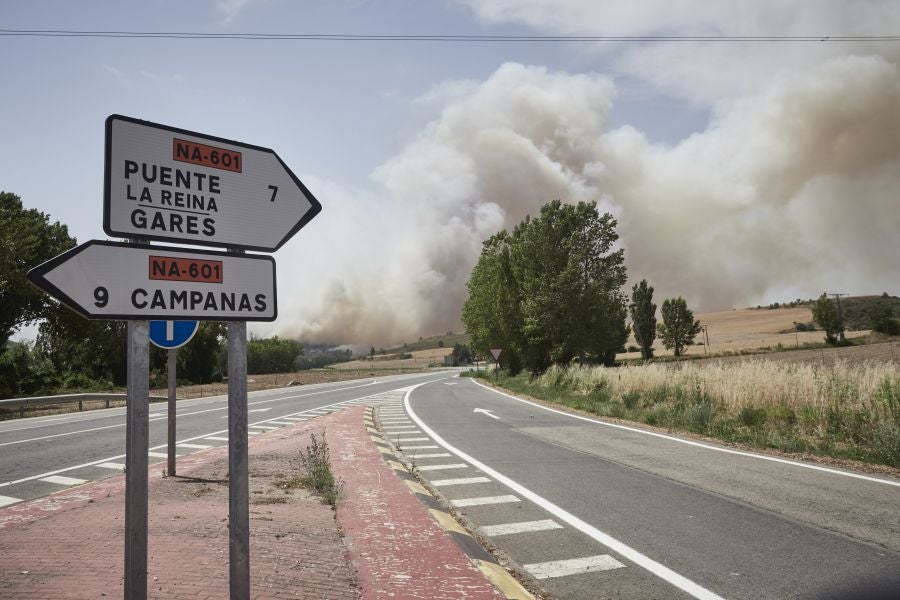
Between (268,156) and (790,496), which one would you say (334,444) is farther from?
(268,156)

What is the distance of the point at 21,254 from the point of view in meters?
29.5

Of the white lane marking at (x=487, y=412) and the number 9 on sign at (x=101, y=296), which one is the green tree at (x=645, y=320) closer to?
the white lane marking at (x=487, y=412)

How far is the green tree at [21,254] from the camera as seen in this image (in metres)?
28.1

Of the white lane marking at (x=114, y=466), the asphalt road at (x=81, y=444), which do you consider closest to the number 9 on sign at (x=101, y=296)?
the asphalt road at (x=81, y=444)

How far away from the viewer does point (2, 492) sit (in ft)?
25.3

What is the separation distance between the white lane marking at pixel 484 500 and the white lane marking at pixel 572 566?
2027 mm

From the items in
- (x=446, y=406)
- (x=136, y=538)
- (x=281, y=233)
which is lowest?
(x=446, y=406)

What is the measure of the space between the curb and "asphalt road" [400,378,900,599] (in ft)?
0.88

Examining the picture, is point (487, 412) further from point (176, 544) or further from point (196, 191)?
point (196, 191)

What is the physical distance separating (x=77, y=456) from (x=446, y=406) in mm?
12553

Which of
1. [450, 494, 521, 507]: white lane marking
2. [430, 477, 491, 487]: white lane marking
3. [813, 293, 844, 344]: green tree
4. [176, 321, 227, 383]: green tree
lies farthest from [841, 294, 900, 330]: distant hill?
[450, 494, 521, 507]: white lane marking

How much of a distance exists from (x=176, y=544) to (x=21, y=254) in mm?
33040

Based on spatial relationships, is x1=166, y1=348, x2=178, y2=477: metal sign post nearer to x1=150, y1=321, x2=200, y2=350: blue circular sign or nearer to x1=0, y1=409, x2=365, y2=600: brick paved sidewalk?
x1=0, y1=409, x2=365, y2=600: brick paved sidewalk

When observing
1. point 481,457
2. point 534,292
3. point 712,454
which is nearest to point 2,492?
point 481,457
